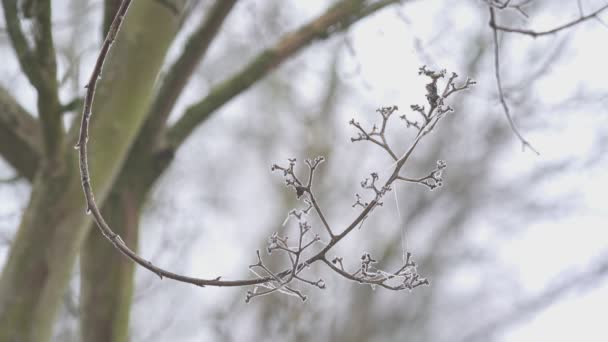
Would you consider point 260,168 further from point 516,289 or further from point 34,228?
point 34,228

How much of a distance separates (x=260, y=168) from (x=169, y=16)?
4.35 m

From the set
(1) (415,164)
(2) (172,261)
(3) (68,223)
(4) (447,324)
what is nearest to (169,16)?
(3) (68,223)

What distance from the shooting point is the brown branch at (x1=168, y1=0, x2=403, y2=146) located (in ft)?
4.77

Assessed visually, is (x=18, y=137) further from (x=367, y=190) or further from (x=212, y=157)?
(x=212, y=157)

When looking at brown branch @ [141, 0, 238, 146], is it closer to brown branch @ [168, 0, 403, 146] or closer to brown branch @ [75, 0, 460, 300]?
brown branch @ [168, 0, 403, 146]

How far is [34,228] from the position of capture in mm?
1203

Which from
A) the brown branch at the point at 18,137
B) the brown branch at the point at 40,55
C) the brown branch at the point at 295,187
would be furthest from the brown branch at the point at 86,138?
the brown branch at the point at 18,137

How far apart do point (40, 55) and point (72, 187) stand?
25 centimetres

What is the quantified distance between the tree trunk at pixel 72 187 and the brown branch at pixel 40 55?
8 cm

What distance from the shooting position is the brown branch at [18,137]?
1.29 meters

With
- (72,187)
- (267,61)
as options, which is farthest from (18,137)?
(267,61)

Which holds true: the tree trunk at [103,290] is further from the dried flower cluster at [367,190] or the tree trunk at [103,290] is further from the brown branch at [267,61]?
the dried flower cluster at [367,190]

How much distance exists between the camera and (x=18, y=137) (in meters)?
1.30

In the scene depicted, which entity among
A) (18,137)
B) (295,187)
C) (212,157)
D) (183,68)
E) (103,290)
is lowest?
(295,187)
